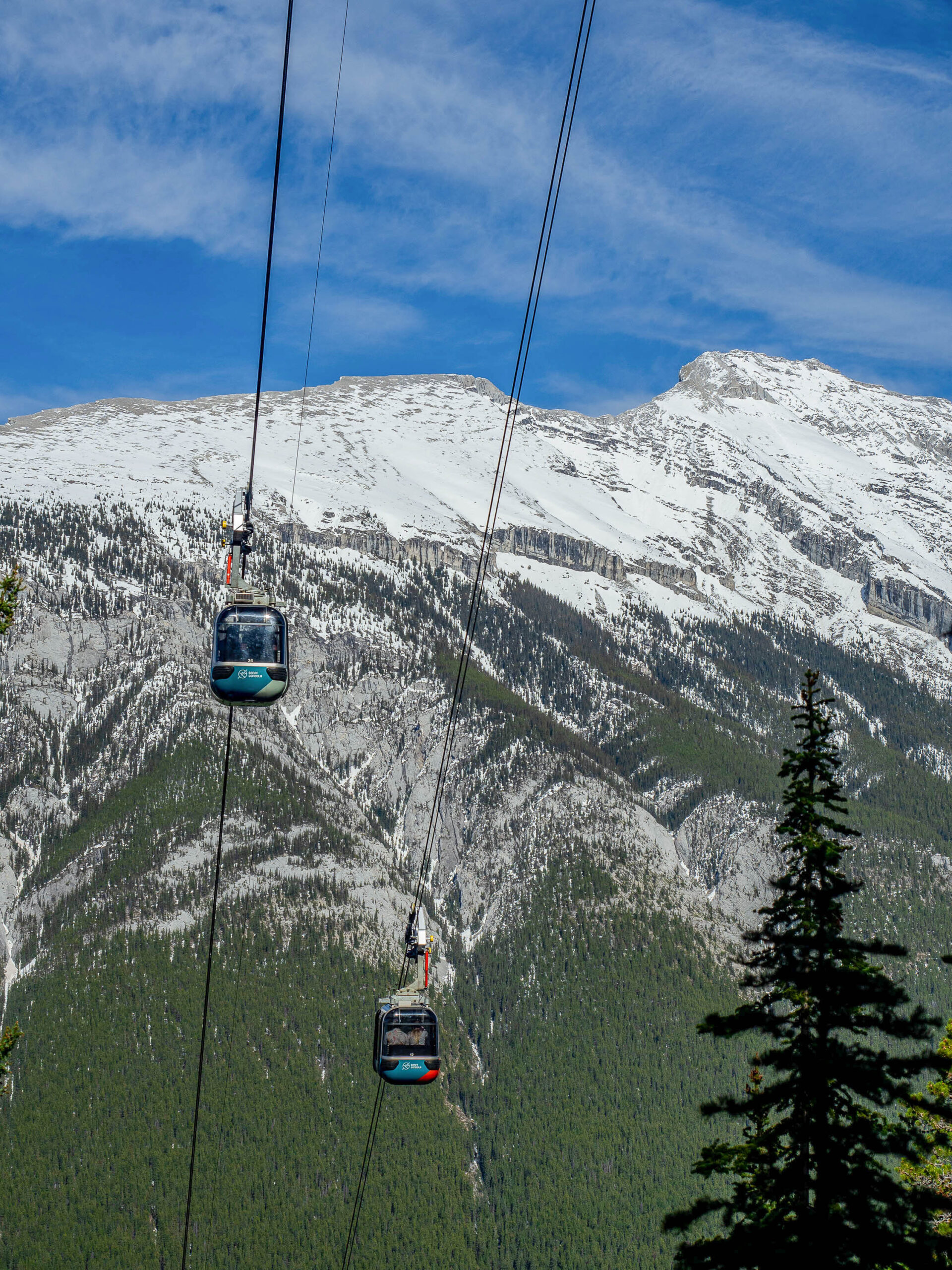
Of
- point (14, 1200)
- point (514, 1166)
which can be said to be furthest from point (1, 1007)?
point (514, 1166)

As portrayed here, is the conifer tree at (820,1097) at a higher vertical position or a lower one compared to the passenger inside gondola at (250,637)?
lower

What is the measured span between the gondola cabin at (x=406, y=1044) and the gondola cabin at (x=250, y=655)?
1381cm

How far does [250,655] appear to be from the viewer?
92.1 feet

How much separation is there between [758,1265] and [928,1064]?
4695 millimetres

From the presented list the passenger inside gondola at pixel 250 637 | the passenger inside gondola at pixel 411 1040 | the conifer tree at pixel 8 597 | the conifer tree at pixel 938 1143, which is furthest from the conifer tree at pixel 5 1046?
the conifer tree at pixel 938 1143

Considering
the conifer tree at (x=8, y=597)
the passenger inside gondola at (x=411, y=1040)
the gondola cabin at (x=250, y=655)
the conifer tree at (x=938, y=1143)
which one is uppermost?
the gondola cabin at (x=250, y=655)

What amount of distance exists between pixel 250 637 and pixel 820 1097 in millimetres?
16065

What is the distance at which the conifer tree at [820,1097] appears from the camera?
20.2 metres

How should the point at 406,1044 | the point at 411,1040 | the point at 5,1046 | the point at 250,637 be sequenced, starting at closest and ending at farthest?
1. the point at 5,1046
2. the point at 250,637
3. the point at 406,1044
4. the point at 411,1040

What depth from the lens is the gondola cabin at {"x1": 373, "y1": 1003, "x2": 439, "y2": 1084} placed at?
36.7 m

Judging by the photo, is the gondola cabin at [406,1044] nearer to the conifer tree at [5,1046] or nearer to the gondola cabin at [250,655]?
the gondola cabin at [250,655]

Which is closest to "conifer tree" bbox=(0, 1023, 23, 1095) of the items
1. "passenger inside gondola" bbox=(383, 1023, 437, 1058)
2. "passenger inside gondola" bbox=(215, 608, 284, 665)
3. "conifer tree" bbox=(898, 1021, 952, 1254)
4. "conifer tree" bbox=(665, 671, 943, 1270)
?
"passenger inside gondola" bbox=(215, 608, 284, 665)

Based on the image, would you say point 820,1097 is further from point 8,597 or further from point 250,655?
point 8,597

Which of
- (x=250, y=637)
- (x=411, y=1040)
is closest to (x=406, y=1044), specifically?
(x=411, y=1040)
